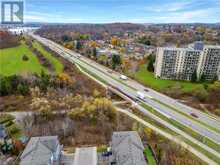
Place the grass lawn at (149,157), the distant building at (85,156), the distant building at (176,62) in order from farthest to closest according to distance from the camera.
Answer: the distant building at (176,62) → the grass lawn at (149,157) → the distant building at (85,156)

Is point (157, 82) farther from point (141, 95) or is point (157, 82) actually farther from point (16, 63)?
point (16, 63)

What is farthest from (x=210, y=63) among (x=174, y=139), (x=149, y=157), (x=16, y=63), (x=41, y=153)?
(x=16, y=63)

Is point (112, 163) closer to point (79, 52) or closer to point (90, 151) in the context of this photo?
point (90, 151)

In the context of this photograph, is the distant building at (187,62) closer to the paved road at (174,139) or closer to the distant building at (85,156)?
the paved road at (174,139)

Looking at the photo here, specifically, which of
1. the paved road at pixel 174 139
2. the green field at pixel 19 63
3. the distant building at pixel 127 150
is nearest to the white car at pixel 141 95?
the paved road at pixel 174 139

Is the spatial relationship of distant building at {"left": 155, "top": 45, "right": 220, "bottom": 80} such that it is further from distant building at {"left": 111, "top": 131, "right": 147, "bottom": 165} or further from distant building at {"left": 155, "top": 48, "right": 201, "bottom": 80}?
distant building at {"left": 111, "top": 131, "right": 147, "bottom": 165}

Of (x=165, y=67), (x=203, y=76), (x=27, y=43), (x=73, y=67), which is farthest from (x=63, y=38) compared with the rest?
(x=203, y=76)
